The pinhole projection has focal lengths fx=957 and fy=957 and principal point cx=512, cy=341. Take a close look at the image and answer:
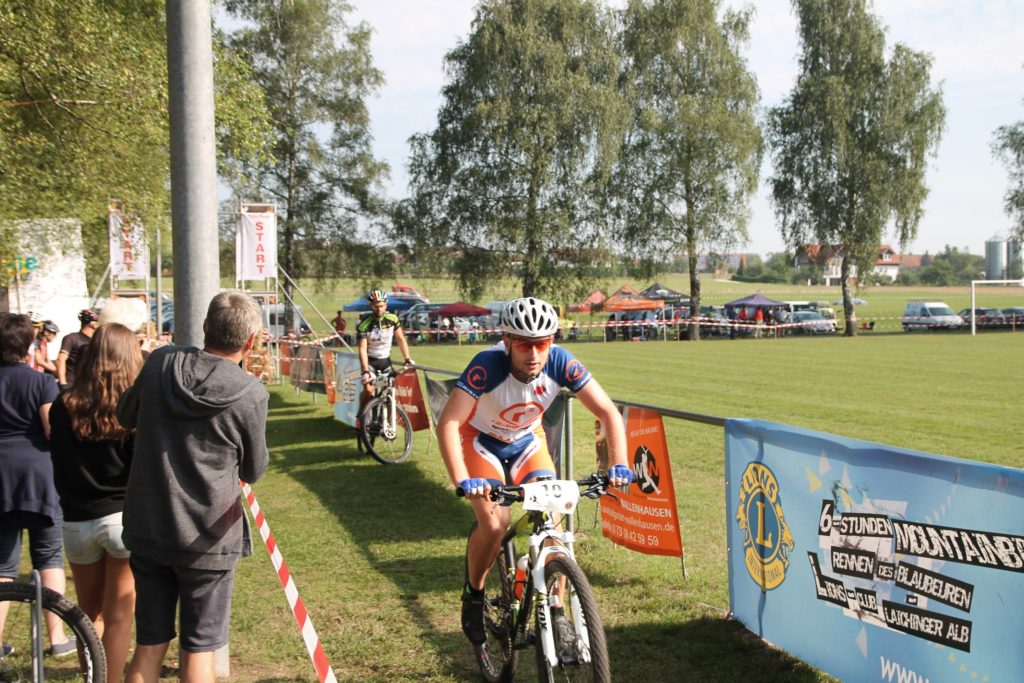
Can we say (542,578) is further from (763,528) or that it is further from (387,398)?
(387,398)

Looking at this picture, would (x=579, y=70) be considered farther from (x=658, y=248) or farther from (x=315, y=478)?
(x=315, y=478)

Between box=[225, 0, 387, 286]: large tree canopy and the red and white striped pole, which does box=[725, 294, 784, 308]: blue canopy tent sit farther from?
the red and white striped pole

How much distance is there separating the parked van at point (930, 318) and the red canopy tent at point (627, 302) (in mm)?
14552

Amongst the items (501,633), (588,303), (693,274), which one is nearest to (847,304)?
(693,274)

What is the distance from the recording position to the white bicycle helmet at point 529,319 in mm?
4664

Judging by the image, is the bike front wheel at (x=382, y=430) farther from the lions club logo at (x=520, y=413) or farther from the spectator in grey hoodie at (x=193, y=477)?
the spectator in grey hoodie at (x=193, y=477)

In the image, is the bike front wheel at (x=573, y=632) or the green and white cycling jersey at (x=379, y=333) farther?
the green and white cycling jersey at (x=379, y=333)

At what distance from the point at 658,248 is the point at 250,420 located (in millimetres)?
52616

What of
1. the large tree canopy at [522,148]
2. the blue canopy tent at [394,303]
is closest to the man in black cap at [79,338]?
the large tree canopy at [522,148]

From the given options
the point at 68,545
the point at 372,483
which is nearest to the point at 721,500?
the point at 372,483

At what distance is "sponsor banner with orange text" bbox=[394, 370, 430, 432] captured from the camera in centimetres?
1268

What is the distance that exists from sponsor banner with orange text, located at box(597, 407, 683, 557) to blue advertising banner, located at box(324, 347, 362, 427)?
7.37 metres

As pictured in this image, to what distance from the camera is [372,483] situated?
10930 millimetres

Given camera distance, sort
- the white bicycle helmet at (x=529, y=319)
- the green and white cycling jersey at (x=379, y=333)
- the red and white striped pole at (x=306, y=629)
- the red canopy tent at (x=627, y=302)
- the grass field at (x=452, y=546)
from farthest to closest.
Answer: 1. the red canopy tent at (x=627, y=302)
2. the green and white cycling jersey at (x=379, y=333)
3. the grass field at (x=452, y=546)
4. the white bicycle helmet at (x=529, y=319)
5. the red and white striped pole at (x=306, y=629)
